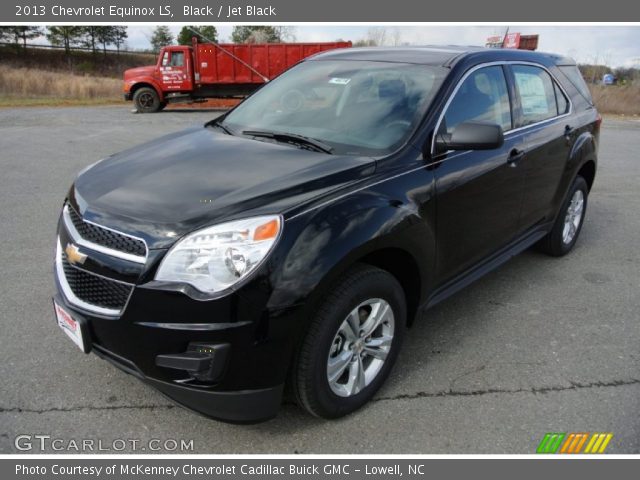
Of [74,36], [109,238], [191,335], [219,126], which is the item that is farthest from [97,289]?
[74,36]

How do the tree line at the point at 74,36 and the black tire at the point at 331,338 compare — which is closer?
the black tire at the point at 331,338

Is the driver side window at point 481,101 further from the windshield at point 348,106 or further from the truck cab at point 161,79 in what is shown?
the truck cab at point 161,79

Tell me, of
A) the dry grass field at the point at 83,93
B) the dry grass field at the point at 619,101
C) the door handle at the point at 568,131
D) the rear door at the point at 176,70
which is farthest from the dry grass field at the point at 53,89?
the door handle at the point at 568,131

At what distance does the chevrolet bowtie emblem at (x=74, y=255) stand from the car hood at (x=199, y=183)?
6.3 inches

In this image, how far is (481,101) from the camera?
3.38 metres

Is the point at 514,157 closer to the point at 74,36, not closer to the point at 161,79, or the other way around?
the point at 161,79

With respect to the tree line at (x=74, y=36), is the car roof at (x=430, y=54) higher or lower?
lower

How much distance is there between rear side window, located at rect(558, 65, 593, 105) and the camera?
15.3 ft

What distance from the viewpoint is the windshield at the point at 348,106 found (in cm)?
296

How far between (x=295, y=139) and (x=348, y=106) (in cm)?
44

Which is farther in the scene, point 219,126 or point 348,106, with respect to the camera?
point 219,126

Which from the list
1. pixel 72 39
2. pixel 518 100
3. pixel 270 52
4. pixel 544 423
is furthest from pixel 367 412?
pixel 72 39

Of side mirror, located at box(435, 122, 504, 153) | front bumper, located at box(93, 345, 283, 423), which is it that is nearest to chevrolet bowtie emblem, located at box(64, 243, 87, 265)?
front bumper, located at box(93, 345, 283, 423)
